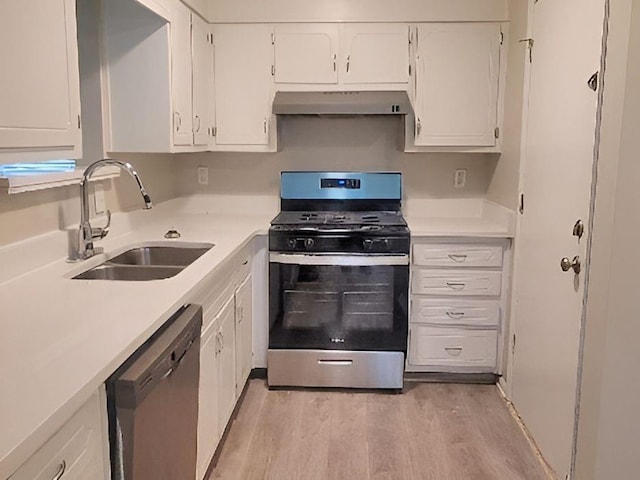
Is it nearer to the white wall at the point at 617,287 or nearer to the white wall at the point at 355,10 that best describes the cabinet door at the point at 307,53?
the white wall at the point at 355,10

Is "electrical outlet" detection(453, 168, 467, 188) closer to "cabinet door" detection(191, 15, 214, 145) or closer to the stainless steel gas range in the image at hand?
the stainless steel gas range

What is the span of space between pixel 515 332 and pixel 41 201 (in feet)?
7.62

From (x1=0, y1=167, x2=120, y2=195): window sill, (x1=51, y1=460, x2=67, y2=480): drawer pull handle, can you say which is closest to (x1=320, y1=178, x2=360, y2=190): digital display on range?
(x1=0, y1=167, x2=120, y2=195): window sill

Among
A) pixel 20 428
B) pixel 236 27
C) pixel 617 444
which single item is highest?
pixel 236 27

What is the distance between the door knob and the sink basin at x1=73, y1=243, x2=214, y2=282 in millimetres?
1458

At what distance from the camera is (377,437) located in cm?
273

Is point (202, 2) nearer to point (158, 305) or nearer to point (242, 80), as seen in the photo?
point (242, 80)

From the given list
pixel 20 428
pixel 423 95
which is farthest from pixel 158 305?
pixel 423 95

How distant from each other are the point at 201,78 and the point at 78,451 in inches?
96.4

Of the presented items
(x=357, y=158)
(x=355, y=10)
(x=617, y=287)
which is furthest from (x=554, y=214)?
(x=355, y=10)

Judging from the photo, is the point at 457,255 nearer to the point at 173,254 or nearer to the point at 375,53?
the point at 375,53

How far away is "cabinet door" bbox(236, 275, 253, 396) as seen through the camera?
9.31 ft

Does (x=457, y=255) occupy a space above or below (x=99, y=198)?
below

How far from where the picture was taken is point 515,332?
3.02m
